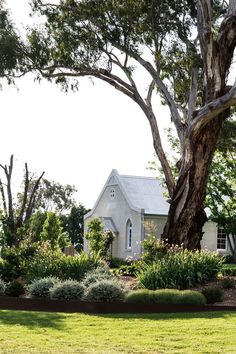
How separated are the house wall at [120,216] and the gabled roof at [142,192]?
51 centimetres

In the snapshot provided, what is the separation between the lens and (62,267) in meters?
17.2

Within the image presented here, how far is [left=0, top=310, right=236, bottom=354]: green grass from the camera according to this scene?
360 inches

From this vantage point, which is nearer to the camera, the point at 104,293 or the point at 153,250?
the point at 104,293

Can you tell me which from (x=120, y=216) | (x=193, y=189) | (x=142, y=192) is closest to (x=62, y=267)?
(x=193, y=189)

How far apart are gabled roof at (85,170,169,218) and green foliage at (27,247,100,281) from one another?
26.0 m

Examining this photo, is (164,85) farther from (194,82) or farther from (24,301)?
(24,301)

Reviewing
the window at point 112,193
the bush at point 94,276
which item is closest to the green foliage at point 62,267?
the bush at point 94,276

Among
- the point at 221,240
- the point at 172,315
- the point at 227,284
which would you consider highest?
the point at 221,240

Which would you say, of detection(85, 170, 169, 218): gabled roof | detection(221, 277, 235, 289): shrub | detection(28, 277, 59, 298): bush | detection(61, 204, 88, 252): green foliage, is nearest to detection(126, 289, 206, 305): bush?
detection(28, 277, 59, 298): bush

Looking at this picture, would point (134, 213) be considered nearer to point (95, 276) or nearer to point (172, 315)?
point (95, 276)

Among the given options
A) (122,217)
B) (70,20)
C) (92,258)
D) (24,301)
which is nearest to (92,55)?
(70,20)

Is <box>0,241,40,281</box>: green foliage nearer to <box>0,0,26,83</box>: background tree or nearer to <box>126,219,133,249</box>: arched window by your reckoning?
<box>0,0,26,83</box>: background tree

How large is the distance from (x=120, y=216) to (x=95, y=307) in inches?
1307

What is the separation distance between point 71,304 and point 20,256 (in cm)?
610
